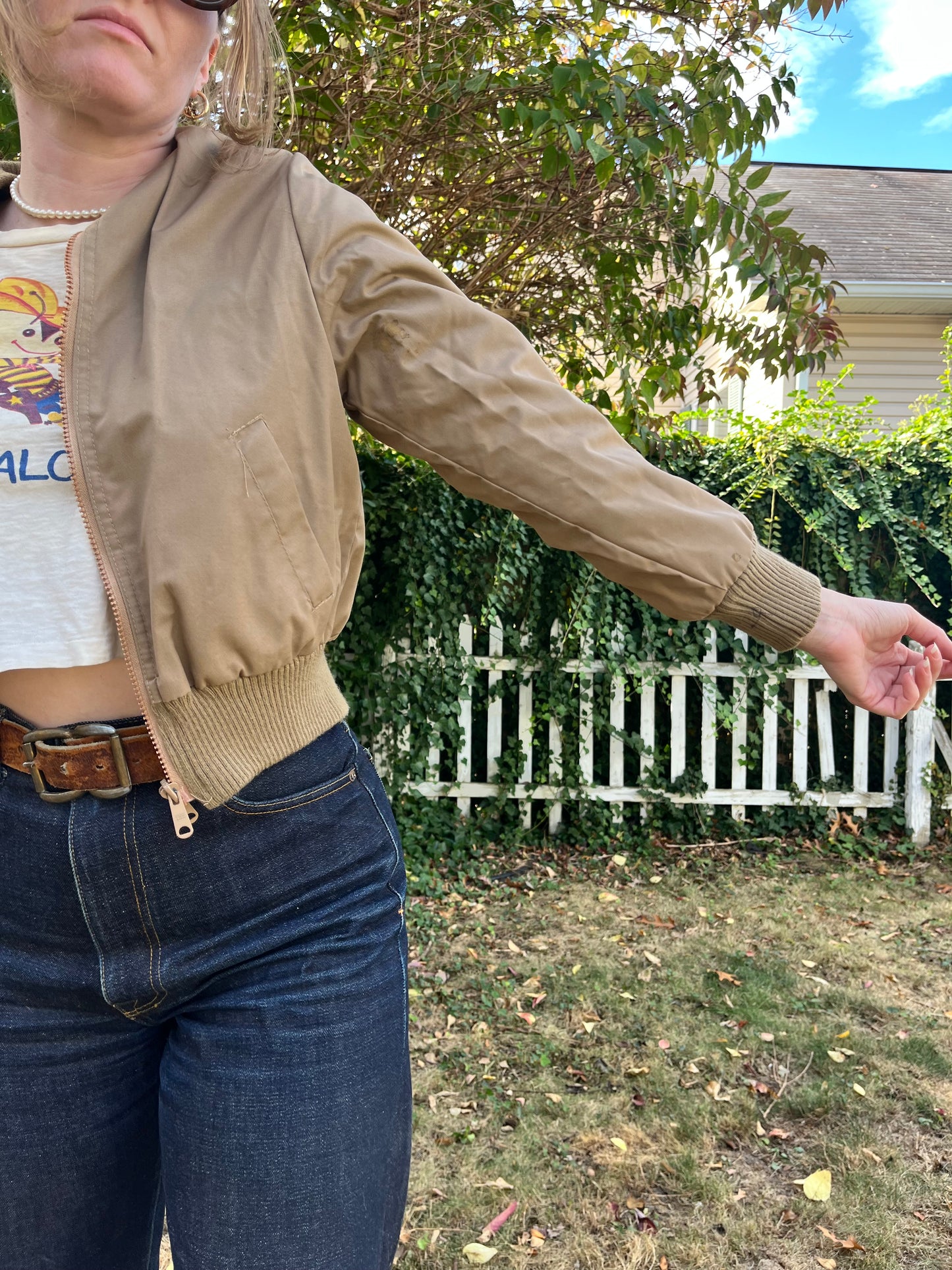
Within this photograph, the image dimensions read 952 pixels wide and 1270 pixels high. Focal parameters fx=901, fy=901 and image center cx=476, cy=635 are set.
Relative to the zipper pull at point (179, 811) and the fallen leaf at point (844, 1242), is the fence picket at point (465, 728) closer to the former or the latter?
the fallen leaf at point (844, 1242)

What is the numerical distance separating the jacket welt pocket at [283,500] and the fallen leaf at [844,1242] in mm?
2481

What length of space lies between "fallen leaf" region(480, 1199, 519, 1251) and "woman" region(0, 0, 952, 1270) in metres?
1.69

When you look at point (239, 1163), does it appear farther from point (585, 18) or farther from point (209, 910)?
point (585, 18)

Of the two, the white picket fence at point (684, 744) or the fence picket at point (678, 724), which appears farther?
the fence picket at point (678, 724)

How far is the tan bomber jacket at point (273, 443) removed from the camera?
94 cm

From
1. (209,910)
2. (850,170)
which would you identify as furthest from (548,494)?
(850,170)

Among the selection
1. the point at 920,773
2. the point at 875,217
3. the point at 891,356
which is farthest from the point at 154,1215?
the point at 875,217

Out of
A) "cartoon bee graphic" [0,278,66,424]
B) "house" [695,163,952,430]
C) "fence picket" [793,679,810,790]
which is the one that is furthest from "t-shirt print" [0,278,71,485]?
"house" [695,163,952,430]

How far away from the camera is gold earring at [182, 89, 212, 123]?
1267 millimetres

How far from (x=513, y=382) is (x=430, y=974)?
11.2 ft

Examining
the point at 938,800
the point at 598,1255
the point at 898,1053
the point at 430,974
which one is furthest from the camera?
the point at 938,800

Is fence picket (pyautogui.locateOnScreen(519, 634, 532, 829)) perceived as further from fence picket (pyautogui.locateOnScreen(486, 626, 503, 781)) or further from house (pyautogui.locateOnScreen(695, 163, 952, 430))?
house (pyautogui.locateOnScreen(695, 163, 952, 430))

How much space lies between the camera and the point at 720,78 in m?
2.61

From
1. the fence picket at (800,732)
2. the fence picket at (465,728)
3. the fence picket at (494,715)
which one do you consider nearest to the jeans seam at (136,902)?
the fence picket at (465,728)
